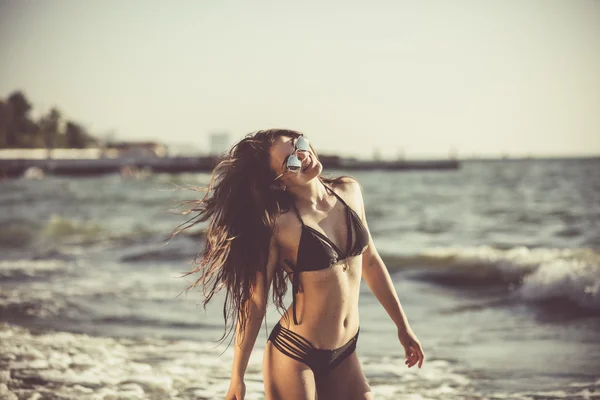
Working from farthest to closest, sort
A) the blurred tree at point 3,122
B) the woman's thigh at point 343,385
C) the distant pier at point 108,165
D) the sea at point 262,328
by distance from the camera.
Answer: the blurred tree at point 3,122 → the distant pier at point 108,165 → the sea at point 262,328 → the woman's thigh at point 343,385

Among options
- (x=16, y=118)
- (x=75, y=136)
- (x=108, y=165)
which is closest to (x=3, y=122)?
(x=16, y=118)

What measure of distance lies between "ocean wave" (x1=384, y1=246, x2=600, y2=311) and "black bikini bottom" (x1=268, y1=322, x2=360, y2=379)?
7.91 metres

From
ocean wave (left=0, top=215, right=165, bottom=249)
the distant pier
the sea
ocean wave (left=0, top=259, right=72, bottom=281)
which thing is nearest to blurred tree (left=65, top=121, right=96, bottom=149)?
the distant pier

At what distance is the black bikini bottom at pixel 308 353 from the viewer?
3.53 m

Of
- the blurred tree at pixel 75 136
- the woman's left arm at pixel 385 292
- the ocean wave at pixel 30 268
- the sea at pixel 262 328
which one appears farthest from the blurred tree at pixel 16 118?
the woman's left arm at pixel 385 292

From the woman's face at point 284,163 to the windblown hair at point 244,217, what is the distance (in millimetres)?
35

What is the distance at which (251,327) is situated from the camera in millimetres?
3477

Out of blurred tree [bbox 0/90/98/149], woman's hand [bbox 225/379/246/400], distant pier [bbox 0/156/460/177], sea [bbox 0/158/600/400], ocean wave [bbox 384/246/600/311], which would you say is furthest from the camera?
blurred tree [bbox 0/90/98/149]

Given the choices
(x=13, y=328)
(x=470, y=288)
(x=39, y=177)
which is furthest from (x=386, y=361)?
(x=39, y=177)

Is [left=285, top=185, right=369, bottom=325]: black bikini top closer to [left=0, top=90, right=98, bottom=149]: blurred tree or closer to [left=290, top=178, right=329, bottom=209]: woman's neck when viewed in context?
[left=290, top=178, right=329, bottom=209]: woman's neck

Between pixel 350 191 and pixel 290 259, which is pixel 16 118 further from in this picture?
pixel 290 259

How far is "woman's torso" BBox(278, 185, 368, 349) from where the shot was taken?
11.4ft

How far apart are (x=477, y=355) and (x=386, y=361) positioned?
3.55 feet

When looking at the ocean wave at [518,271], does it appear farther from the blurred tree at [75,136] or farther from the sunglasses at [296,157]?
the blurred tree at [75,136]
